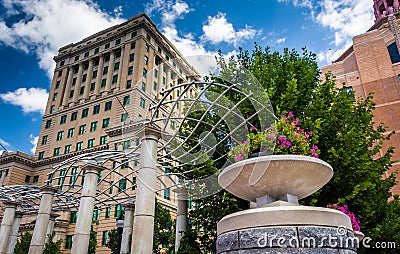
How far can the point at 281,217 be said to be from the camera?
4.20m

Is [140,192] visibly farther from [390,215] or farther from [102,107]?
[102,107]

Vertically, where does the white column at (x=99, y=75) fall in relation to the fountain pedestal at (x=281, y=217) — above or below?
above

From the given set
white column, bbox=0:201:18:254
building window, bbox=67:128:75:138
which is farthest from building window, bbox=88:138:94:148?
white column, bbox=0:201:18:254

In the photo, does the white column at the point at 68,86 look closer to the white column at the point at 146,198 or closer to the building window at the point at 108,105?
the building window at the point at 108,105

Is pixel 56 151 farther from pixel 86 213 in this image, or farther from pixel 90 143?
pixel 86 213

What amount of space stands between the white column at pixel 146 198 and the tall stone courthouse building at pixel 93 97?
2373 centimetres

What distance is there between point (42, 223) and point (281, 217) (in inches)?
514

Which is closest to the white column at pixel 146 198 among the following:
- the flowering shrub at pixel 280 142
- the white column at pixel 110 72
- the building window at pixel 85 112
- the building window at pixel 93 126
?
the flowering shrub at pixel 280 142

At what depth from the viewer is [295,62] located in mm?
12102

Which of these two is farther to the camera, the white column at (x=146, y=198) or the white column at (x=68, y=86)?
the white column at (x=68, y=86)

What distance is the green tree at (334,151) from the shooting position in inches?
352

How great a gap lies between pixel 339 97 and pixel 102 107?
Answer: 3244cm

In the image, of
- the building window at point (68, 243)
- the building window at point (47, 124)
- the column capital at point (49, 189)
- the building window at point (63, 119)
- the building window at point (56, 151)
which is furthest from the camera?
the building window at point (47, 124)

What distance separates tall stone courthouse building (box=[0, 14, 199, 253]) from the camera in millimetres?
35188
